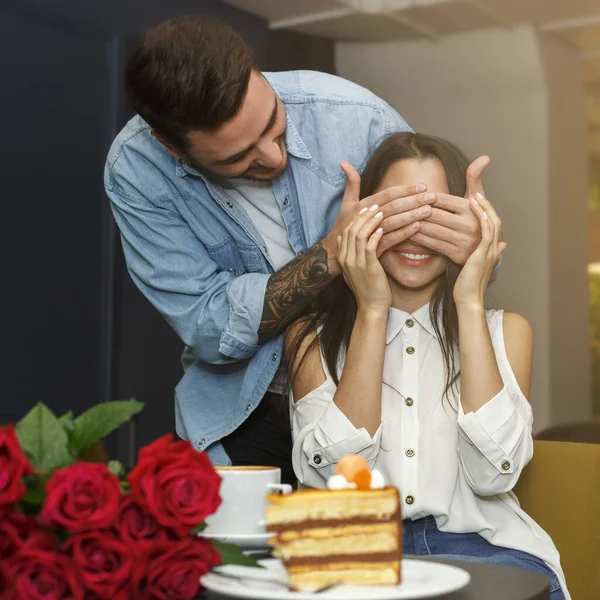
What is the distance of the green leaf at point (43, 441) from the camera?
102 cm

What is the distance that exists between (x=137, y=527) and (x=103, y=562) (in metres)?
0.05

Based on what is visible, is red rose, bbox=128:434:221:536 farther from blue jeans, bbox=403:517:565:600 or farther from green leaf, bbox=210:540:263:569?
blue jeans, bbox=403:517:565:600

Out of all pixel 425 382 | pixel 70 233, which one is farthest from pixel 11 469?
pixel 70 233

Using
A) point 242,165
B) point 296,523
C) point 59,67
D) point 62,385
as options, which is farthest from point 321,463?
point 59,67

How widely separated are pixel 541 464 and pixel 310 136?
0.84 meters

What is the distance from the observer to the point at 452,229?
1787 millimetres

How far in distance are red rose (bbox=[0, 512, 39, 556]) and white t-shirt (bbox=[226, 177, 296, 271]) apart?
1.18 meters

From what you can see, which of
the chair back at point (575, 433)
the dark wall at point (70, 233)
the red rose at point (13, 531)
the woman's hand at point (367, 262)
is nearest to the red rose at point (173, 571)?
the red rose at point (13, 531)

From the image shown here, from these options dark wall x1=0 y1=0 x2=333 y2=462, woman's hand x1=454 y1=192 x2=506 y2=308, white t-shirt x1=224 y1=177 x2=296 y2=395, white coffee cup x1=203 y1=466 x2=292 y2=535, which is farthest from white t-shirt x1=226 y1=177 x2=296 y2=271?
dark wall x1=0 y1=0 x2=333 y2=462

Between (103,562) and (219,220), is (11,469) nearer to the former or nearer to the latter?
(103,562)

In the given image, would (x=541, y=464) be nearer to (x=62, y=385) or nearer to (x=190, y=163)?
(x=190, y=163)

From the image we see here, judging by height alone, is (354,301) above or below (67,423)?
above

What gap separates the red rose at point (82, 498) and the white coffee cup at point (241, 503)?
24 centimetres

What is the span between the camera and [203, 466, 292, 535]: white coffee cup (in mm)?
1166
